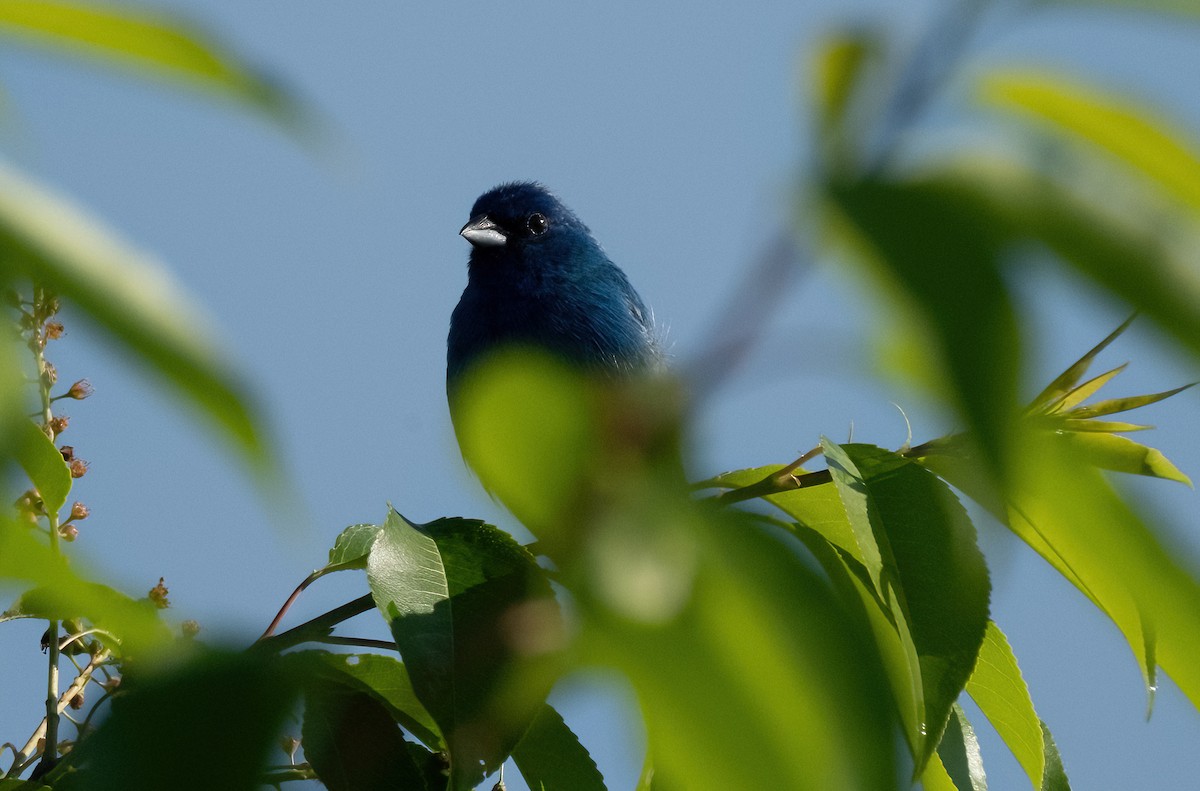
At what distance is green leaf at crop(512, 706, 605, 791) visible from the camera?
1.94 meters

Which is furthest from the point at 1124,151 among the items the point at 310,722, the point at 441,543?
the point at 310,722

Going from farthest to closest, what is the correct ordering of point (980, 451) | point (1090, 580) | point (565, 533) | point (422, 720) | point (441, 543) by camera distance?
1. point (422, 720)
2. point (441, 543)
3. point (1090, 580)
4. point (565, 533)
5. point (980, 451)

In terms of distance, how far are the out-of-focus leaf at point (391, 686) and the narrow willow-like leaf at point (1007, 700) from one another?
→ 2.93ft

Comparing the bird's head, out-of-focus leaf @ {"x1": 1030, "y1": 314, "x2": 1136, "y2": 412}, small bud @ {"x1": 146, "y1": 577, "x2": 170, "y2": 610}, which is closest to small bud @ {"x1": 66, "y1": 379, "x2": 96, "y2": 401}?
small bud @ {"x1": 146, "y1": 577, "x2": 170, "y2": 610}

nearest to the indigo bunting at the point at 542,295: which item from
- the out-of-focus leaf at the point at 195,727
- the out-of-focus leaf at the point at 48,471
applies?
the out-of-focus leaf at the point at 48,471

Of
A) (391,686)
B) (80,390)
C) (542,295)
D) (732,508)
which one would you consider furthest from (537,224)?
(732,508)

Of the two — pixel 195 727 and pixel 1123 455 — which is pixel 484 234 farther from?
pixel 195 727

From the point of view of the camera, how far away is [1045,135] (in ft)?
2.40

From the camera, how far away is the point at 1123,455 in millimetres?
1827

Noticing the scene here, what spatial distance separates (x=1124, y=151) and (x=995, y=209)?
0.33 ft

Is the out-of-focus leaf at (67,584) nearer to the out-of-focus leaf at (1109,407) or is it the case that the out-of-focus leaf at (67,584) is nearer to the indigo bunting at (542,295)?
the out-of-focus leaf at (1109,407)

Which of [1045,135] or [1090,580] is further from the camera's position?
[1090,580]

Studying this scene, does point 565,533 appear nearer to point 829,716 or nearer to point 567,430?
point 567,430

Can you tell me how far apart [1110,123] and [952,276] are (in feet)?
0.58
